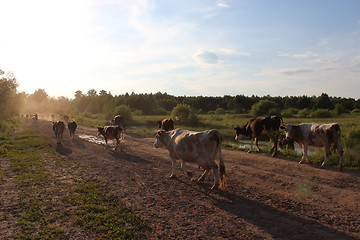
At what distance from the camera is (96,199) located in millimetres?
7422

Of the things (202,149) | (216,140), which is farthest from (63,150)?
(216,140)

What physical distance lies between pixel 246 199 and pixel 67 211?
476 cm

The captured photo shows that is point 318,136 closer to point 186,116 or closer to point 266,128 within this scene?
point 266,128

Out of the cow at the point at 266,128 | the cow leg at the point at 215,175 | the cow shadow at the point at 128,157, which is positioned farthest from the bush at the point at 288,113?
the cow leg at the point at 215,175

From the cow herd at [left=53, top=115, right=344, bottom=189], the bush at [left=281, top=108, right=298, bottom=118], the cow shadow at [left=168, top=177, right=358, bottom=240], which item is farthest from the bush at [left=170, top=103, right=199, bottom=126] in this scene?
the cow shadow at [left=168, top=177, right=358, bottom=240]

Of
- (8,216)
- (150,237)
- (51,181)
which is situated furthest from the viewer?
(51,181)

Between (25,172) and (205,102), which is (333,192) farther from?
(205,102)

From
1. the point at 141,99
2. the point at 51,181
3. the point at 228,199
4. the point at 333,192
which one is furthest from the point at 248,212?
the point at 141,99

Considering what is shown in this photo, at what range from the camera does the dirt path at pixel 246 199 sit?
18.5ft

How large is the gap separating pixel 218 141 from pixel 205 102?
94916 millimetres

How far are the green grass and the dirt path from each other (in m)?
0.49

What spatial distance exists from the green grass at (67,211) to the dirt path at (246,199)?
0.49 meters

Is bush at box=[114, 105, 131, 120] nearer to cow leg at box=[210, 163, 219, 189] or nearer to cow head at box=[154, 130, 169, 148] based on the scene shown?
cow head at box=[154, 130, 169, 148]

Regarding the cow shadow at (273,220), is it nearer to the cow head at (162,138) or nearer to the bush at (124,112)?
the cow head at (162,138)
